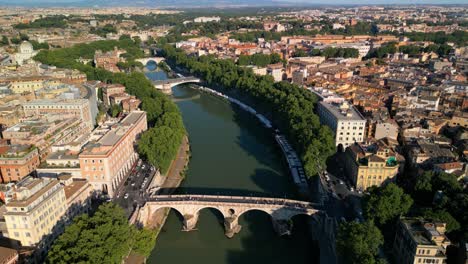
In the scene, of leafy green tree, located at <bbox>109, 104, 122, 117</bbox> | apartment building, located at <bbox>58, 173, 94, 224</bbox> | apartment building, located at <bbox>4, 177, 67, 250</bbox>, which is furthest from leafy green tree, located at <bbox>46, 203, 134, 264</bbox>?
leafy green tree, located at <bbox>109, 104, 122, 117</bbox>

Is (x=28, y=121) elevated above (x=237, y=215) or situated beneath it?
elevated above

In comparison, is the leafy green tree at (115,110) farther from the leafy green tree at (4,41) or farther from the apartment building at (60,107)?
the leafy green tree at (4,41)

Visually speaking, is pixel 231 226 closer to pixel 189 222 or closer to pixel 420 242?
pixel 189 222

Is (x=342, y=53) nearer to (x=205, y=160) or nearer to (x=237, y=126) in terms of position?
(x=237, y=126)

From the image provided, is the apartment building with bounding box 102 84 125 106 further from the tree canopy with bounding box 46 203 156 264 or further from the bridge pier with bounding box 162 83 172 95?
the tree canopy with bounding box 46 203 156 264

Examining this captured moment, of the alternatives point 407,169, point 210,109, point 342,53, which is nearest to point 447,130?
point 407,169

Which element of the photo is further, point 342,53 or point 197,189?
point 342,53

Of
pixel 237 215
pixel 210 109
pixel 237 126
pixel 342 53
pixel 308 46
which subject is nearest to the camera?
pixel 237 215
